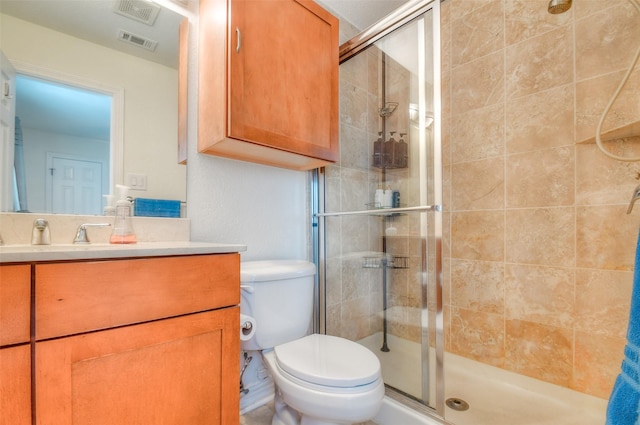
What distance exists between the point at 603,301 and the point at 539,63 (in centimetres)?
118

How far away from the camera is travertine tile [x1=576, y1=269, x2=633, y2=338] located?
1284 millimetres

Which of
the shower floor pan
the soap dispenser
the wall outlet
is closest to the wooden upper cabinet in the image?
the wall outlet

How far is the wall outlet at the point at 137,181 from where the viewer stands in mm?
1171

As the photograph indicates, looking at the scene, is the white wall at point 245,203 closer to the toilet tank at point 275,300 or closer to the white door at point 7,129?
the toilet tank at point 275,300

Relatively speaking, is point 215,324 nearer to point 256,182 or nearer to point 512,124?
point 256,182

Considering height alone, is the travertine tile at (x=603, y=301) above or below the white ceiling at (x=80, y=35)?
below

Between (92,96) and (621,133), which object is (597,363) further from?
(92,96)

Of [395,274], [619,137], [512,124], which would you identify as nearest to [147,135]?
[395,274]

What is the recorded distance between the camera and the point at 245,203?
58.6 inches

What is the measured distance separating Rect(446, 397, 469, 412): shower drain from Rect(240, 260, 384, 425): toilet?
0.61m

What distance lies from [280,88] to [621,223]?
1586 millimetres

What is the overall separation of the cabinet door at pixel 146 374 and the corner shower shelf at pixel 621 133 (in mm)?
1608

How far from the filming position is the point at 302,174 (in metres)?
1.73

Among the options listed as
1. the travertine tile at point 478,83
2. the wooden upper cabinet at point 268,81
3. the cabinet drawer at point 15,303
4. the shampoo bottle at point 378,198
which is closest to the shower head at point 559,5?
the travertine tile at point 478,83
